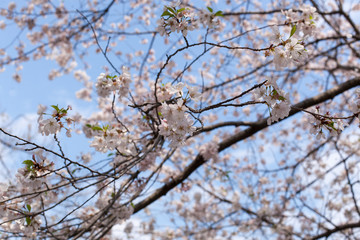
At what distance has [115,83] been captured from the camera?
2557 millimetres

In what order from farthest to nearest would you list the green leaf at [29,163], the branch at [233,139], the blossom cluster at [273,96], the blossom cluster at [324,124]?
the branch at [233,139] < the green leaf at [29,163] < the blossom cluster at [324,124] < the blossom cluster at [273,96]

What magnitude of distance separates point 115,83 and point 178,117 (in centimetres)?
101

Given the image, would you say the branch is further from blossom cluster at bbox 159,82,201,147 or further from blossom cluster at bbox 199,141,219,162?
blossom cluster at bbox 159,82,201,147

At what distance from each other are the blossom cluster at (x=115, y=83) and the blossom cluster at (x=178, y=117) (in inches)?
34.0

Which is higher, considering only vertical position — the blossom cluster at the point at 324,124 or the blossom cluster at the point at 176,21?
the blossom cluster at the point at 176,21

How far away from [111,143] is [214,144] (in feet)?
6.63

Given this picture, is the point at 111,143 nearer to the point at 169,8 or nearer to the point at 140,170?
the point at 140,170

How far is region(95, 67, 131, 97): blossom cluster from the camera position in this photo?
255 cm

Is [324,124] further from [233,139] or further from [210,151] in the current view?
[210,151]

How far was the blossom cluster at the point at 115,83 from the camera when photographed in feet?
8.38

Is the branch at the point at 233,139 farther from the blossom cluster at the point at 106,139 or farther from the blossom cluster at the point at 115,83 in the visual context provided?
the blossom cluster at the point at 115,83

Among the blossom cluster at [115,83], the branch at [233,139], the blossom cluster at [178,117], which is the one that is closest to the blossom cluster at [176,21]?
the blossom cluster at [178,117]

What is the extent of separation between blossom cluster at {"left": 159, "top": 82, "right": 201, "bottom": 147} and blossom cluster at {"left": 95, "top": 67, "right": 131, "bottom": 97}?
863 mm

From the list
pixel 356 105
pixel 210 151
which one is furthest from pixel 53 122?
pixel 210 151
